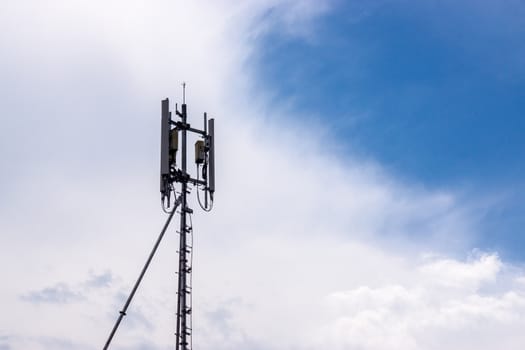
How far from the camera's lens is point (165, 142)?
51.1 meters

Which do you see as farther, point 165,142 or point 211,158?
point 211,158

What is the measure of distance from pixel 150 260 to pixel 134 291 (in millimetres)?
1946

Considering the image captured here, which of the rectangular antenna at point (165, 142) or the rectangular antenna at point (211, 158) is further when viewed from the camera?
the rectangular antenna at point (211, 158)

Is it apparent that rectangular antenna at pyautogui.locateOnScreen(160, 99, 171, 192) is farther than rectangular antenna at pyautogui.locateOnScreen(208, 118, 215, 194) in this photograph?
No

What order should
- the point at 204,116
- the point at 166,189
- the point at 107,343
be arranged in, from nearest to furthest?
1. the point at 107,343
2. the point at 166,189
3. the point at 204,116

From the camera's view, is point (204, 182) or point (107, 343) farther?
point (204, 182)

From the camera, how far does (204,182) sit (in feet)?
173

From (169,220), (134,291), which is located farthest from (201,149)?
(134,291)

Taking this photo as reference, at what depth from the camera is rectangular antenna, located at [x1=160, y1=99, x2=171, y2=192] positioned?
5059 cm

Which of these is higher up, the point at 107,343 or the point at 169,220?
the point at 169,220

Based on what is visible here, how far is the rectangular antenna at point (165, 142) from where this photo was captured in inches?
1992

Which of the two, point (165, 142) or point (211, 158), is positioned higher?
point (211, 158)

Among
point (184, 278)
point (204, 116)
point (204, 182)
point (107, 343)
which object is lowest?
point (107, 343)

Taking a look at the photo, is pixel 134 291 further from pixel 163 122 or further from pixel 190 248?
pixel 163 122
